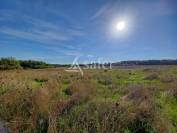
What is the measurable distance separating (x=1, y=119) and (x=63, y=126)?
2815 millimetres

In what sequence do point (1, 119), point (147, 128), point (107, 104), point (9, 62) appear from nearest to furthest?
point (147, 128)
point (107, 104)
point (1, 119)
point (9, 62)

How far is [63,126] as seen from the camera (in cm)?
615

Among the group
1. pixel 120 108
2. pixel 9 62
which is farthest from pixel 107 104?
pixel 9 62

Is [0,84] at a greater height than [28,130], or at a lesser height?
greater

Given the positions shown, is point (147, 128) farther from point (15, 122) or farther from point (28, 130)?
point (15, 122)

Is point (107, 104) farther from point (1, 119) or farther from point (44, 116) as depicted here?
point (1, 119)

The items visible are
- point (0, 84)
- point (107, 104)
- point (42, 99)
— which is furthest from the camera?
point (0, 84)

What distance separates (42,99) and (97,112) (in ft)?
9.23

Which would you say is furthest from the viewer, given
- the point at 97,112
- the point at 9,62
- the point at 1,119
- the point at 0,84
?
the point at 9,62

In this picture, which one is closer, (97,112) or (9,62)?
(97,112)

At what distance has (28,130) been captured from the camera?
6508mm

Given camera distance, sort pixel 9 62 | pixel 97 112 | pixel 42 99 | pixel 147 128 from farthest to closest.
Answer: pixel 9 62 → pixel 42 99 → pixel 97 112 → pixel 147 128

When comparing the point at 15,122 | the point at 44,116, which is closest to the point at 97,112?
the point at 44,116

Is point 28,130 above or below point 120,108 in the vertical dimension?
below
